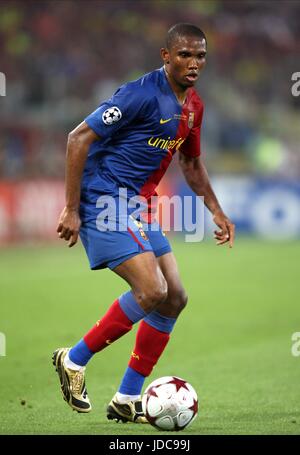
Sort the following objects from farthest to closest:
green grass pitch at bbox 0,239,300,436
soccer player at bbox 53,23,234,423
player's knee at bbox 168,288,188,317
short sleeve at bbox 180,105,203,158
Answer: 1. short sleeve at bbox 180,105,203,158
2. player's knee at bbox 168,288,188,317
3. green grass pitch at bbox 0,239,300,436
4. soccer player at bbox 53,23,234,423

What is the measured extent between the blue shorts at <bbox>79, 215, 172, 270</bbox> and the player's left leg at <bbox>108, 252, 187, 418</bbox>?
0.21 m

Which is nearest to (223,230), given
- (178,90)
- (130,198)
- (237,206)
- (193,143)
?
(193,143)

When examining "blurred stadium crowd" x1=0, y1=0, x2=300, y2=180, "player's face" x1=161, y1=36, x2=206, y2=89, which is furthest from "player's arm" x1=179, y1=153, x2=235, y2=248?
"blurred stadium crowd" x1=0, y1=0, x2=300, y2=180

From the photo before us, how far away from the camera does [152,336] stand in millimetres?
5344

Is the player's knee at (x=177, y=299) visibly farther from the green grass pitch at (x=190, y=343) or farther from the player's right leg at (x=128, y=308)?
the green grass pitch at (x=190, y=343)

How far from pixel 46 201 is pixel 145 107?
1332 cm

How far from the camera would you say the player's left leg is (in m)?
5.32

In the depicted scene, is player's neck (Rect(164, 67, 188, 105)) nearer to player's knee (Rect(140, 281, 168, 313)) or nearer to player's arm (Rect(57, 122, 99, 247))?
player's arm (Rect(57, 122, 99, 247))

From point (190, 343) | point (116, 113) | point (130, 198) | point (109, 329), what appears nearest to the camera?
point (116, 113)

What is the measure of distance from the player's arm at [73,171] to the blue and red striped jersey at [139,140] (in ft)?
0.39

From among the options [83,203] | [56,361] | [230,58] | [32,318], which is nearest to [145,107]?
[83,203]

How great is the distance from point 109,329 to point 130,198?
0.79 metres

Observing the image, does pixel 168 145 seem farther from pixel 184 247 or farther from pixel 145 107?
pixel 184 247

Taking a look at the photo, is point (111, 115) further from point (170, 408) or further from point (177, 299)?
point (170, 408)
